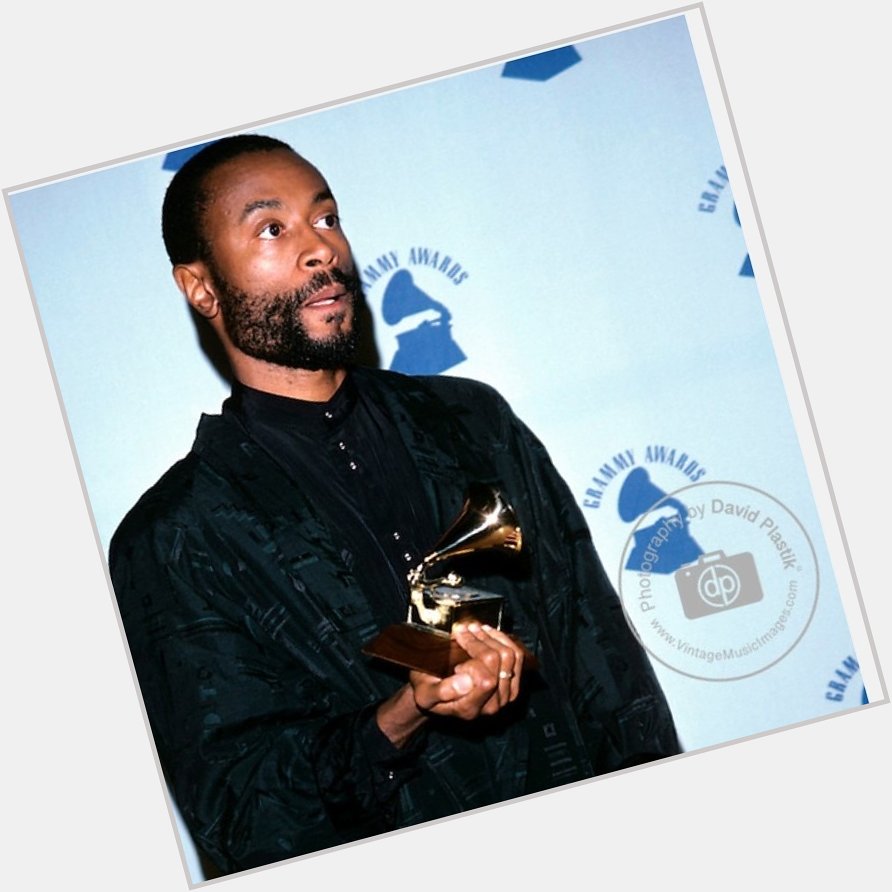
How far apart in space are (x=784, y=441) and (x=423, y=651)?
109cm

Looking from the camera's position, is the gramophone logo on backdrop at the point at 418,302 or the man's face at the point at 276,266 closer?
the man's face at the point at 276,266

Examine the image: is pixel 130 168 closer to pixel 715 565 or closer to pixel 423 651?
Answer: pixel 423 651

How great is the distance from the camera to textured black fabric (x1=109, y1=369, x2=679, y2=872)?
3.08 metres

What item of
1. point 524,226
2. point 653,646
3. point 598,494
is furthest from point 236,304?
point 653,646

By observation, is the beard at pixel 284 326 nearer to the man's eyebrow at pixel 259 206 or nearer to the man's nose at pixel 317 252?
the man's nose at pixel 317 252

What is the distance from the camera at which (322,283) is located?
3.26 m

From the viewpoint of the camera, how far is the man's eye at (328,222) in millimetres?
3287

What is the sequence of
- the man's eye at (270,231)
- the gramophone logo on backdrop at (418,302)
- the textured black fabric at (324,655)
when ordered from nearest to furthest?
the textured black fabric at (324,655) < the man's eye at (270,231) < the gramophone logo on backdrop at (418,302)

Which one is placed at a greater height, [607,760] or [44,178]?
[44,178]

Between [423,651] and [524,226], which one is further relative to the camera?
[524,226]

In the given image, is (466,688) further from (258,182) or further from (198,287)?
(258,182)

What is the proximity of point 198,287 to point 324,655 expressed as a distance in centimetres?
89

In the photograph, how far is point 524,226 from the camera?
3469 mm
